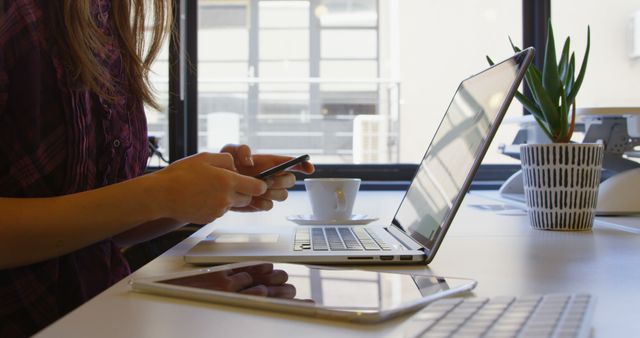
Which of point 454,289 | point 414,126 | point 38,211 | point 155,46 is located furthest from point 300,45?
point 454,289

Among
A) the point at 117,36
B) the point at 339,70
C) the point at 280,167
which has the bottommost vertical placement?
the point at 280,167

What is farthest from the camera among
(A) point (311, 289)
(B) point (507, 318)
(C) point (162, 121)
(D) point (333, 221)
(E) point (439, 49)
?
(E) point (439, 49)

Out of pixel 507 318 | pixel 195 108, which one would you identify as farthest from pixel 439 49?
pixel 507 318

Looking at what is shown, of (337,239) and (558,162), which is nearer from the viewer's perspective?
(337,239)

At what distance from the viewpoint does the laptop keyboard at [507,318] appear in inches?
13.0

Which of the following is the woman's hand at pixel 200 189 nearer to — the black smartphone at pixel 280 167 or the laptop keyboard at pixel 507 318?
the black smartphone at pixel 280 167

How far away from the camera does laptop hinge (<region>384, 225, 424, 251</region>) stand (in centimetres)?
67

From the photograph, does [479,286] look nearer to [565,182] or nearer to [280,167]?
[280,167]

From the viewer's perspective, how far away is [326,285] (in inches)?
19.0

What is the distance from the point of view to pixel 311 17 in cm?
244

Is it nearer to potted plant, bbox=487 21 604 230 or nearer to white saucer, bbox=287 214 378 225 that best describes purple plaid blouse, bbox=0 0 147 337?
white saucer, bbox=287 214 378 225

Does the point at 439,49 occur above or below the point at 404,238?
above

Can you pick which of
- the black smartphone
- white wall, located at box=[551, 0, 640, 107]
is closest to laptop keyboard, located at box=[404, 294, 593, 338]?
the black smartphone

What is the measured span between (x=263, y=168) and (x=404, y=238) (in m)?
0.28
